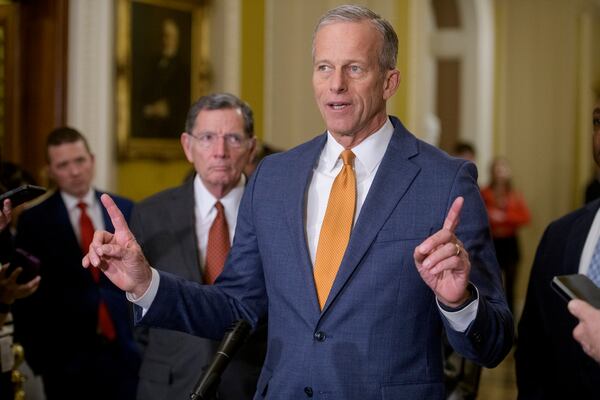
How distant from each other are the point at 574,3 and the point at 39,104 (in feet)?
31.3

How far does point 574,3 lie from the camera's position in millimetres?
13141

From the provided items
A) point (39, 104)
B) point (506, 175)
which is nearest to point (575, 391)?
point (39, 104)

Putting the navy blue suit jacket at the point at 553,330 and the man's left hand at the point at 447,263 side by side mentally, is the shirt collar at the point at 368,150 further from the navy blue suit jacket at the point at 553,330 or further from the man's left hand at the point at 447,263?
the navy blue suit jacket at the point at 553,330

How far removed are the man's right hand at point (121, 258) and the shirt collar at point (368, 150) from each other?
0.54 metres

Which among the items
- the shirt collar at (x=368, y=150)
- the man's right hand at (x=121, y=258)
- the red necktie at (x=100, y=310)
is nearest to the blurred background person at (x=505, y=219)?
the red necktie at (x=100, y=310)

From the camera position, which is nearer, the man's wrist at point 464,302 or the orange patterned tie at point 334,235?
the man's wrist at point 464,302

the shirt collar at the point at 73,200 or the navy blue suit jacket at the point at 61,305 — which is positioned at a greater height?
the shirt collar at the point at 73,200

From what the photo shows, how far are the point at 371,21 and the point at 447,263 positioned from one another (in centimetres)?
70

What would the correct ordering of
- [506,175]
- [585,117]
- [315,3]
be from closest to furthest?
[315,3] < [506,175] < [585,117]

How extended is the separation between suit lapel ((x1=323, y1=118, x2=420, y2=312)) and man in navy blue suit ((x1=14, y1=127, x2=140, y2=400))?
2315mm

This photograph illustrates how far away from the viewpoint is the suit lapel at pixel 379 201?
2.15m

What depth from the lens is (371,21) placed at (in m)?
2.26

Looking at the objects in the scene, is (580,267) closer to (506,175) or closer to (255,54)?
(255,54)

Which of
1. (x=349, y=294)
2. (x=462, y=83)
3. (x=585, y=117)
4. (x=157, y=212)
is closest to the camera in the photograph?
(x=349, y=294)
